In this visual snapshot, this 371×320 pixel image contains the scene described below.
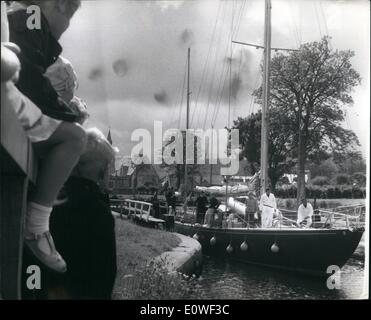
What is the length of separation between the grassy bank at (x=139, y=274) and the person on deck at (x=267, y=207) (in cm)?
122

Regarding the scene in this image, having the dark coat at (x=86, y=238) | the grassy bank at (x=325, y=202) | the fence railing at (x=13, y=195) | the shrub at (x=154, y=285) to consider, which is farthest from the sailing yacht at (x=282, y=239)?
the fence railing at (x=13, y=195)

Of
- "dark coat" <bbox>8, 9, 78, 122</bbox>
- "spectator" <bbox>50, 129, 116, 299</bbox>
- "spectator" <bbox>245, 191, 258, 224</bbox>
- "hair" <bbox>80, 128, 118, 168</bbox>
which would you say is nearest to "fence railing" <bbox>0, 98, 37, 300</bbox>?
"dark coat" <bbox>8, 9, 78, 122</bbox>

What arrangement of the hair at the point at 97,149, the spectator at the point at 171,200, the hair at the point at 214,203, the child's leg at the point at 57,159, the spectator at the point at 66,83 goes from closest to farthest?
the child's leg at the point at 57,159, the spectator at the point at 66,83, the hair at the point at 97,149, the spectator at the point at 171,200, the hair at the point at 214,203

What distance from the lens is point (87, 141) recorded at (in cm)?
446

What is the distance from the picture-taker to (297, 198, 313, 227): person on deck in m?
6.08

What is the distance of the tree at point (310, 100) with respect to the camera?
5.60 meters

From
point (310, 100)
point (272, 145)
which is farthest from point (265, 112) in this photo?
point (310, 100)

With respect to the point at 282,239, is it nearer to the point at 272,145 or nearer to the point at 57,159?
the point at 272,145

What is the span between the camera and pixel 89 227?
4.63 m

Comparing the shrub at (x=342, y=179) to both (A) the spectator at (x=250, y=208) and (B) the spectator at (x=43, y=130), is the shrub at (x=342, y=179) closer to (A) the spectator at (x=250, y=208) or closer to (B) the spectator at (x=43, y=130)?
(A) the spectator at (x=250, y=208)

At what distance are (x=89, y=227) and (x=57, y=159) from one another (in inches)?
33.4

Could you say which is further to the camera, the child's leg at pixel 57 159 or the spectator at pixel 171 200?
the spectator at pixel 171 200

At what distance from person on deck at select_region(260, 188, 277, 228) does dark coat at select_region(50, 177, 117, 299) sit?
1723 mm

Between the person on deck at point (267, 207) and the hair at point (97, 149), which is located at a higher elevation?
the hair at point (97, 149)
